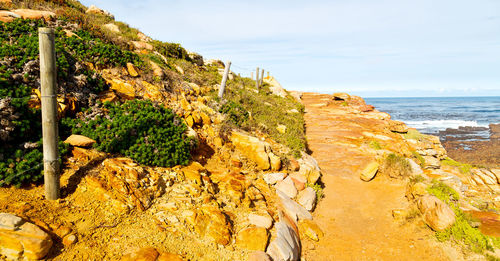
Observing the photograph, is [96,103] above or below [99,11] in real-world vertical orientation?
below

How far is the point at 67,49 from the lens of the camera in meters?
8.52

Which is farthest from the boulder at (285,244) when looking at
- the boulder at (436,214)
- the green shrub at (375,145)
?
the green shrub at (375,145)

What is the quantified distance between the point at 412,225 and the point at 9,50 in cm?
1319

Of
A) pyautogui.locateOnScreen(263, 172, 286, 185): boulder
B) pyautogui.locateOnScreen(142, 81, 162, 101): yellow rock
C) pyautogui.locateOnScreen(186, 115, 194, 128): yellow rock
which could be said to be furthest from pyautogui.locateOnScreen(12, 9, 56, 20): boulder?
pyautogui.locateOnScreen(263, 172, 286, 185): boulder

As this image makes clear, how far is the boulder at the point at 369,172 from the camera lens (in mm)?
11688

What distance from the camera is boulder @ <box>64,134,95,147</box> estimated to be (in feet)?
19.7

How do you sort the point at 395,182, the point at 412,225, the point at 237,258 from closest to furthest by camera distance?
1. the point at 237,258
2. the point at 412,225
3. the point at 395,182

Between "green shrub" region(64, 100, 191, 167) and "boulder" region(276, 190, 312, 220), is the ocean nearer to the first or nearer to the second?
"boulder" region(276, 190, 312, 220)

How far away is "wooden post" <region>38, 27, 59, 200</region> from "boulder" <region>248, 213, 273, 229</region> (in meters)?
4.36

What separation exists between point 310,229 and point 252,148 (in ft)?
12.0

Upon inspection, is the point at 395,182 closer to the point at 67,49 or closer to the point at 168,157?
the point at 168,157

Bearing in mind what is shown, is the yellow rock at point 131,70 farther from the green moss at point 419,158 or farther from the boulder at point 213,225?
the green moss at point 419,158

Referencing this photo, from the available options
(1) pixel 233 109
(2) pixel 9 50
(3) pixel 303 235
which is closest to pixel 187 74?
(1) pixel 233 109

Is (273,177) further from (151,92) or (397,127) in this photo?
(397,127)
